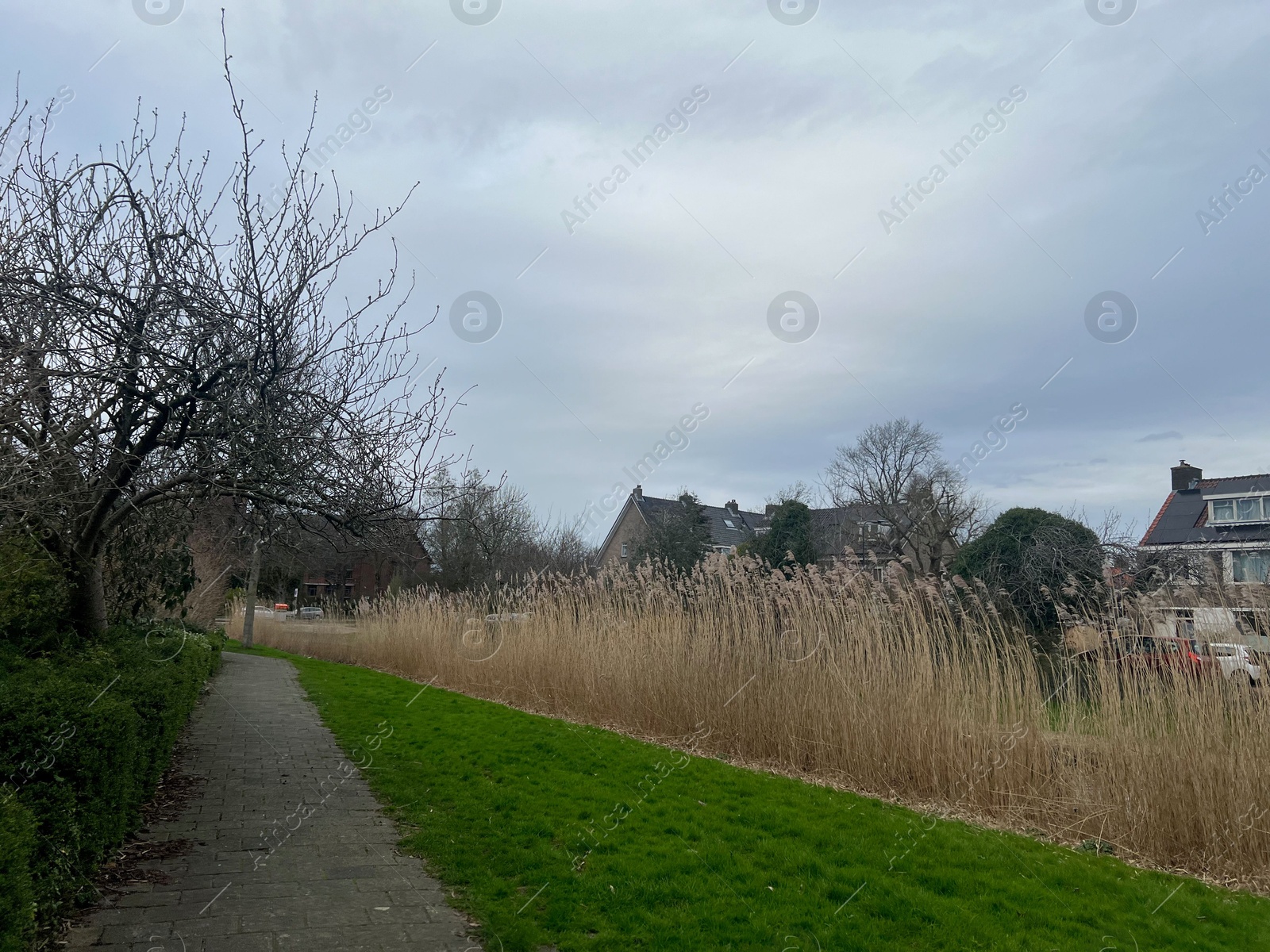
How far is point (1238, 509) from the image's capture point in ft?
99.2

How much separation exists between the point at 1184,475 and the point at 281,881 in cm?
3707

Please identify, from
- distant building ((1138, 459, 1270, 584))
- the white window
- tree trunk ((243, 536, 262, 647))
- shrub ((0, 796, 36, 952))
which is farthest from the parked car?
tree trunk ((243, 536, 262, 647))

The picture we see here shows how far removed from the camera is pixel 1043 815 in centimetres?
632

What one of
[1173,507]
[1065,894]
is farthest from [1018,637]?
[1173,507]

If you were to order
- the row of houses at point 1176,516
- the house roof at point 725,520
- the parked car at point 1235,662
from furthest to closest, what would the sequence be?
the house roof at point 725,520 → the row of houses at point 1176,516 → the parked car at point 1235,662

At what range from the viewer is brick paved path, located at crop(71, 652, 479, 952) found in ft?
12.3

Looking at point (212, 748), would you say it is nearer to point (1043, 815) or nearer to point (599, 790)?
point (599, 790)

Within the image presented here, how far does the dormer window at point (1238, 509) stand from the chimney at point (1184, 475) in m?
1.38

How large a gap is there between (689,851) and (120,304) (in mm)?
4824

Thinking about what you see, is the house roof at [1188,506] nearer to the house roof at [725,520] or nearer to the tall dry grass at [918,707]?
the house roof at [725,520]

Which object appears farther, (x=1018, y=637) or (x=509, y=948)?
(x=1018, y=637)

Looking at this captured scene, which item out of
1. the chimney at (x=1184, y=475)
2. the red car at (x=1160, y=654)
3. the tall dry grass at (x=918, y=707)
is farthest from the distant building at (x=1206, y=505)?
the red car at (x=1160, y=654)

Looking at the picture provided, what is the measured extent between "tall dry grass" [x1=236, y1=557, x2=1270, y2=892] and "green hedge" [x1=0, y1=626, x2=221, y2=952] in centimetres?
551

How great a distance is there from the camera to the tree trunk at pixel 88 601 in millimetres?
6531
